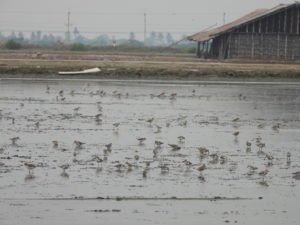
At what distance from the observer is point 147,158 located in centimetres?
2047

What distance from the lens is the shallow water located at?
15.2 m

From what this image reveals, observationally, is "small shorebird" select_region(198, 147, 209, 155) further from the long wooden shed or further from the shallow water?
the long wooden shed

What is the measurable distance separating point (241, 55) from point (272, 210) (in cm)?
4773

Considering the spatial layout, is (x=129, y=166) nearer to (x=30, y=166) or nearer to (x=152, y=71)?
(x=30, y=166)

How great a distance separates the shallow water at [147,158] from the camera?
1523cm

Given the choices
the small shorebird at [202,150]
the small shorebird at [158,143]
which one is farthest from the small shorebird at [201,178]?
the small shorebird at [158,143]

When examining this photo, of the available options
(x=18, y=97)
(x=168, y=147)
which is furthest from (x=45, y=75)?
(x=168, y=147)

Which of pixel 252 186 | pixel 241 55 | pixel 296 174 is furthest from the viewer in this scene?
pixel 241 55

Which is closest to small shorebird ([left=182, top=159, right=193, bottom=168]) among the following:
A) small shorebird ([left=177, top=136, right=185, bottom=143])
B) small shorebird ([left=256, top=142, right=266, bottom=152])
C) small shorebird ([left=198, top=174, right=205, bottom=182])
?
small shorebird ([left=198, top=174, right=205, bottom=182])

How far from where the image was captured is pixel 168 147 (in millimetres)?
22531

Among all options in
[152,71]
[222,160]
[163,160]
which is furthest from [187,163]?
[152,71]

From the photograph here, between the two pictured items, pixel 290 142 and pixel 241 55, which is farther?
pixel 241 55

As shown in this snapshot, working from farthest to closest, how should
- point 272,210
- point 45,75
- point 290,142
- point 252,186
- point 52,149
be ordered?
point 45,75, point 290,142, point 52,149, point 252,186, point 272,210

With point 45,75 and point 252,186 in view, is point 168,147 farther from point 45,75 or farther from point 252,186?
point 45,75
